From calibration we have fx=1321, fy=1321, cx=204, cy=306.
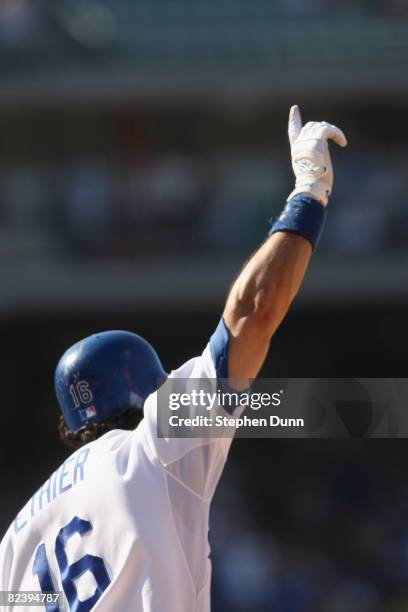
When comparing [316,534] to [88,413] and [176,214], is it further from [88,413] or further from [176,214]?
[88,413]

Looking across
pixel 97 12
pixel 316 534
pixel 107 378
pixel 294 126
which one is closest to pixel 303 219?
pixel 294 126

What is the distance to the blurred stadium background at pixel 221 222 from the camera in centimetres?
1252

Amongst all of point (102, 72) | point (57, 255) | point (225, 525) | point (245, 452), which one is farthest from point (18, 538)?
point (245, 452)

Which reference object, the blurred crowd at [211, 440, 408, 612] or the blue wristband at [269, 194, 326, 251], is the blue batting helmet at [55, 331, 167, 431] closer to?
the blue wristband at [269, 194, 326, 251]

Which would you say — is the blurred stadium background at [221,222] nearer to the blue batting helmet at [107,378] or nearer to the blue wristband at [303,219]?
the blue batting helmet at [107,378]

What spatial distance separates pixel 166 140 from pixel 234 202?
212cm

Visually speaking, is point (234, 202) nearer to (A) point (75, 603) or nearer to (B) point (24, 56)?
(B) point (24, 56)

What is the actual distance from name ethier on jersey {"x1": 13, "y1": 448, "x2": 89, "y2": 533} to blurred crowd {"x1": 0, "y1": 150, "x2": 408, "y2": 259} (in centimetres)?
976

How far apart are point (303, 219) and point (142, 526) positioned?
0.70 meters

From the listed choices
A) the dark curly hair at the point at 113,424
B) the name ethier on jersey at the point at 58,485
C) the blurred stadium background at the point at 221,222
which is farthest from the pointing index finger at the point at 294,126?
the blurred stadium background at the point at 221,222

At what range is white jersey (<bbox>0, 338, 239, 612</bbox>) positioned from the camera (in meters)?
2.65

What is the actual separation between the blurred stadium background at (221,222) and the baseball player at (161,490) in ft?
27.6

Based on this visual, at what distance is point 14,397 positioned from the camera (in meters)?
15.2

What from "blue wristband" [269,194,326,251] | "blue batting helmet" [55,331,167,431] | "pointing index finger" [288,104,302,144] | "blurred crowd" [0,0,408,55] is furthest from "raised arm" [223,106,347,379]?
"blurred crowd" [0,0,408,55]
